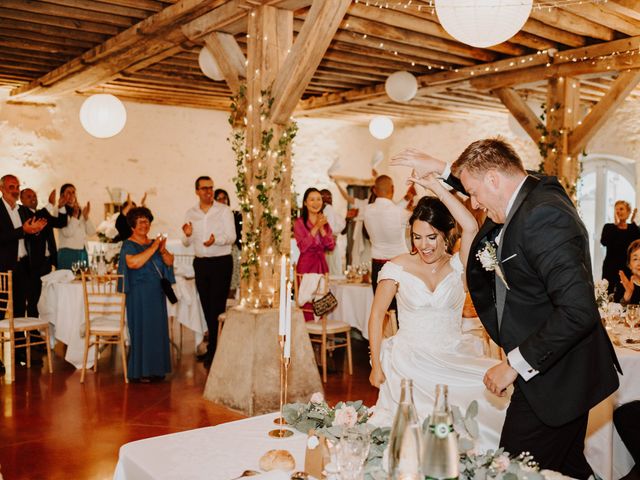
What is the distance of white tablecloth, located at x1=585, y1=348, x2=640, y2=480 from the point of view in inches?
124

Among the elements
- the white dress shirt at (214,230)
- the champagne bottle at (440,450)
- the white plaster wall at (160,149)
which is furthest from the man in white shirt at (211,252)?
the champagne bottle at (440,450)

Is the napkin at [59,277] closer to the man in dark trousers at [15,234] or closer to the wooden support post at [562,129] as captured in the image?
the man in dark trousers at [15,234]

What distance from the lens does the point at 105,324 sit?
5.80 meters

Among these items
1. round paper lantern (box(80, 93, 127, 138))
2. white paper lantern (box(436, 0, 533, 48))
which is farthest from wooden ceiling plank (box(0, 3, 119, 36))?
white paper lantern (box(436, 0, 533, 48))

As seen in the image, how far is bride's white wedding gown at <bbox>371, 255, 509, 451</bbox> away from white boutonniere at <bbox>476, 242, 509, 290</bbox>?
104cm

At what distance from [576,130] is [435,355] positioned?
4.81 meters

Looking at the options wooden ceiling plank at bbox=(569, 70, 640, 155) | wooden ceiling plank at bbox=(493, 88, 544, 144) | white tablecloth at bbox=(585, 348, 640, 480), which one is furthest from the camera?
wooden ceiling plank at bbox=(493, 88, 544, 144)

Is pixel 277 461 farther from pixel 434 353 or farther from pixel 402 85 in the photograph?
pixel 402 85

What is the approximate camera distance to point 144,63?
7039 millimetres

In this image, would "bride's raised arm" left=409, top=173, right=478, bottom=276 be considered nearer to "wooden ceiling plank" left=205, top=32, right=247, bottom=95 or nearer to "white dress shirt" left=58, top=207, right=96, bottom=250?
"wooden ceiling plank" left=205, top=32, right=247, bottom=95

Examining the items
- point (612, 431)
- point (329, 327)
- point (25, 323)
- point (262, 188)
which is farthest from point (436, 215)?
point (25, 323)

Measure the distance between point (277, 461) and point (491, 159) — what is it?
3.46ft

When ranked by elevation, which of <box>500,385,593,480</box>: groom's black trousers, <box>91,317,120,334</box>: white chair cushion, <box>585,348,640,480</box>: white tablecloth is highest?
<box>500,385,593,480</box>: groom's black trousers

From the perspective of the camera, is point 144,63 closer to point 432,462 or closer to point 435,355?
point 435,355
